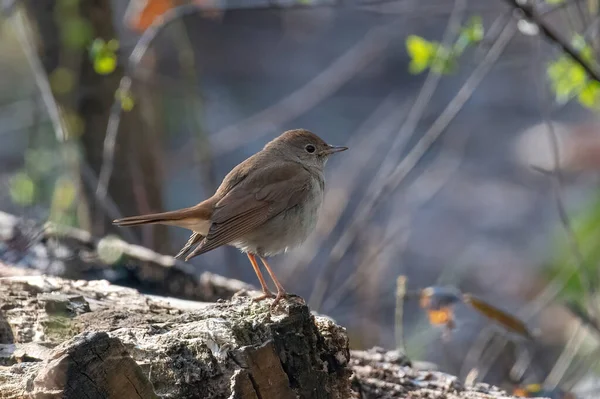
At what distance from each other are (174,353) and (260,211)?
1.53 metres

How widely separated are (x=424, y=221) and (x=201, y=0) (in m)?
3.78

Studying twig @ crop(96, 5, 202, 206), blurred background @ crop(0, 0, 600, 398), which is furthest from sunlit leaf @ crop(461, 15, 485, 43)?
twig @ crop(96, 5, 202, 206)

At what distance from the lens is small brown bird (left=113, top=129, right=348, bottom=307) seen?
4.04m

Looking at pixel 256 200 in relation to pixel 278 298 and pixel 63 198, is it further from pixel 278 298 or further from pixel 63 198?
pixel 63 198

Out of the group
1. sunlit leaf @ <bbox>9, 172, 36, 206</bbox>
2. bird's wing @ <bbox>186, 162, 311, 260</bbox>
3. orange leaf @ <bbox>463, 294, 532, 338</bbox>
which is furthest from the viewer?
sunlit leaf @ <bbox>9, 172, 36, 206</bbox>

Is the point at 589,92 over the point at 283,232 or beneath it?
over

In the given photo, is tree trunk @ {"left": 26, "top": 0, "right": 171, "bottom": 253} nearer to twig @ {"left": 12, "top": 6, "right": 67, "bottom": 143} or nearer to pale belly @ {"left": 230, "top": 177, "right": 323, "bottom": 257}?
twig @ {"left": 12, "top": 6, "right": 67, "bottom": 143}

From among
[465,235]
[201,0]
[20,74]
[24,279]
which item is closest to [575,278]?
[465,235]

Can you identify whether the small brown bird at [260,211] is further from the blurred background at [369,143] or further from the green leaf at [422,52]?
the green leaf at [422,52]

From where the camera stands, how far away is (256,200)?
13.8 feet

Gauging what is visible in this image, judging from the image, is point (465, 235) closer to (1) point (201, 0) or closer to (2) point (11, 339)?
(1) point (201, 0)

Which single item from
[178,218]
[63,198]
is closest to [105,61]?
[178,218]

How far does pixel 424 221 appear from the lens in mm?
9672

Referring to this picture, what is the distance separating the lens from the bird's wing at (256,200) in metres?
4.00
